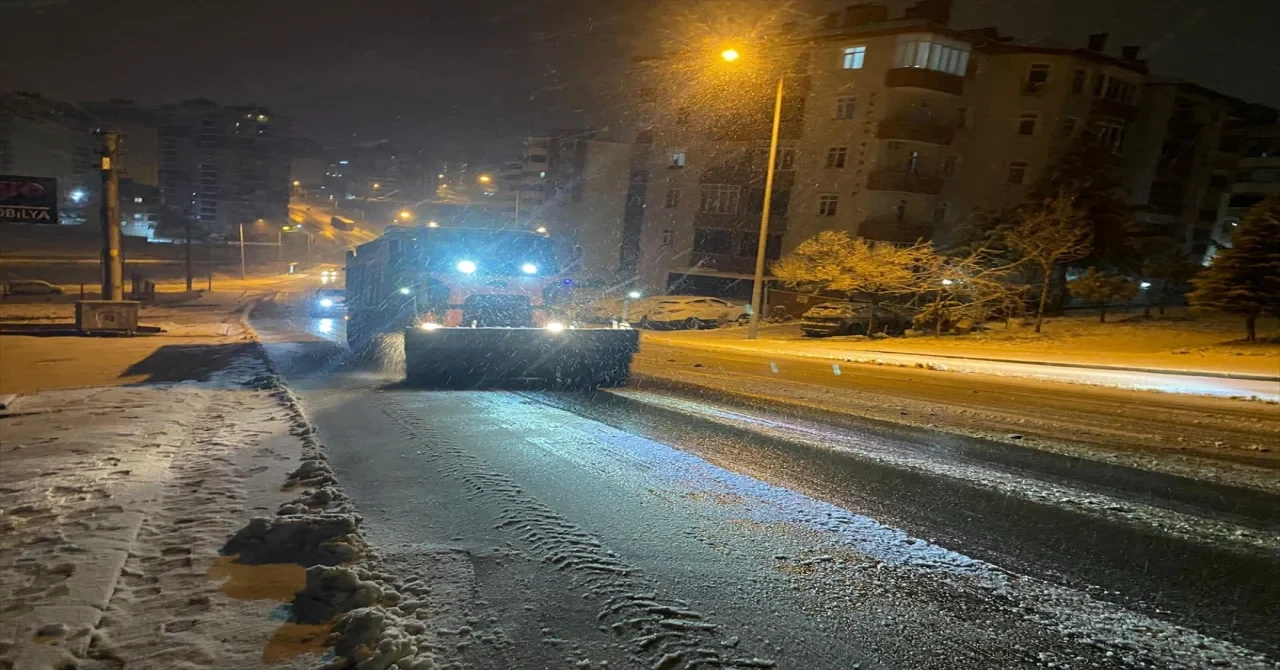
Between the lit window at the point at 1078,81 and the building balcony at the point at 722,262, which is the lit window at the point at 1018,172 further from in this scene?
the building balcony at the point at 722,262

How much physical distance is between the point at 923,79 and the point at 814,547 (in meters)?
36.5

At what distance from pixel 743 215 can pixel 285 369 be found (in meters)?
33.4

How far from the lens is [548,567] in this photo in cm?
418

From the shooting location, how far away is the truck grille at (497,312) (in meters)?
13.2

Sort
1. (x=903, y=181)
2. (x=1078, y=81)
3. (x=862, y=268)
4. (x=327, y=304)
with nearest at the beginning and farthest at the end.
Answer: (x=862, y=268)
(x=327, y=304)
(x=903, y=181)
(x=1078, y=81)

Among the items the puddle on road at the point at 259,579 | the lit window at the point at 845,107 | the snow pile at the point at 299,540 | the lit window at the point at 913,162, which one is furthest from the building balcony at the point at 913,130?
the puddle on road at the point at 259,579

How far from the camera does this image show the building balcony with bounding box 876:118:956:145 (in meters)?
36.1

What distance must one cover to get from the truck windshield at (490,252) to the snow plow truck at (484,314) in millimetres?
21

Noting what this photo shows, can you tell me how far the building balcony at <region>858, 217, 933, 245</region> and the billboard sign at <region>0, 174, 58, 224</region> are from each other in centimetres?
3399

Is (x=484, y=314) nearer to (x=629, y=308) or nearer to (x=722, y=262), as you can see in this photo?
(x=629, y=308)

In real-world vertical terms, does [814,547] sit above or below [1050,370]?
below

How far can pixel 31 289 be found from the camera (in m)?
35.7

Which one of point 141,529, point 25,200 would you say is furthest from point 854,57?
point 141,529

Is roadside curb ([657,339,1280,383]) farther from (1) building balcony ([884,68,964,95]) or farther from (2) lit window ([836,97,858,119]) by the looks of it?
(2) lit window ([836,97,858,119])
